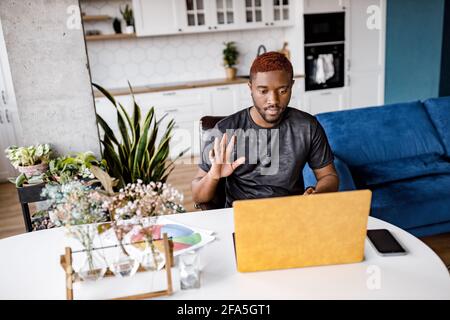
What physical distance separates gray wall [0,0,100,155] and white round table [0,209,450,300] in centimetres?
144

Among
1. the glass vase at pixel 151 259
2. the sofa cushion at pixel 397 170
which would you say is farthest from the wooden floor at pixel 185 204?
the glass vase at pixel 151 259

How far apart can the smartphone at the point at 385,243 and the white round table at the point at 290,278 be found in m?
0.02

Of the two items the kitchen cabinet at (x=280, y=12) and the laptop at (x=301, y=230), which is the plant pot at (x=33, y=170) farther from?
the kitchen cabinet at (x=280, y=12)

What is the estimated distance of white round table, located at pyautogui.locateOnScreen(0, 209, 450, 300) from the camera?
1.09 m

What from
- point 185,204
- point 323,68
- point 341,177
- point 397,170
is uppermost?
point 323,68

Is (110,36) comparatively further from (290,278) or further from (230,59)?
(290,278)

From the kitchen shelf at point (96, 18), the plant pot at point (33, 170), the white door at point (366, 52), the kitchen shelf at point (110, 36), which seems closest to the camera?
the plant pot at point (33, 170)

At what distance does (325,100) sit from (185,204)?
2.64m

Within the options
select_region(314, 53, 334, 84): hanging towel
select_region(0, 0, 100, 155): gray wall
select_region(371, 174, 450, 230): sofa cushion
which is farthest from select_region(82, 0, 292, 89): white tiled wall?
select_region(371, 174, 450, 230): sofa cushion

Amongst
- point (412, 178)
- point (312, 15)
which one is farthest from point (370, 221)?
point (312, 15)

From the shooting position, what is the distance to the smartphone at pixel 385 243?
4.14 feet

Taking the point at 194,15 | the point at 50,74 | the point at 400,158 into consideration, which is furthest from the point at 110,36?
the point at 400,158

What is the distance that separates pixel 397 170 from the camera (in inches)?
113
